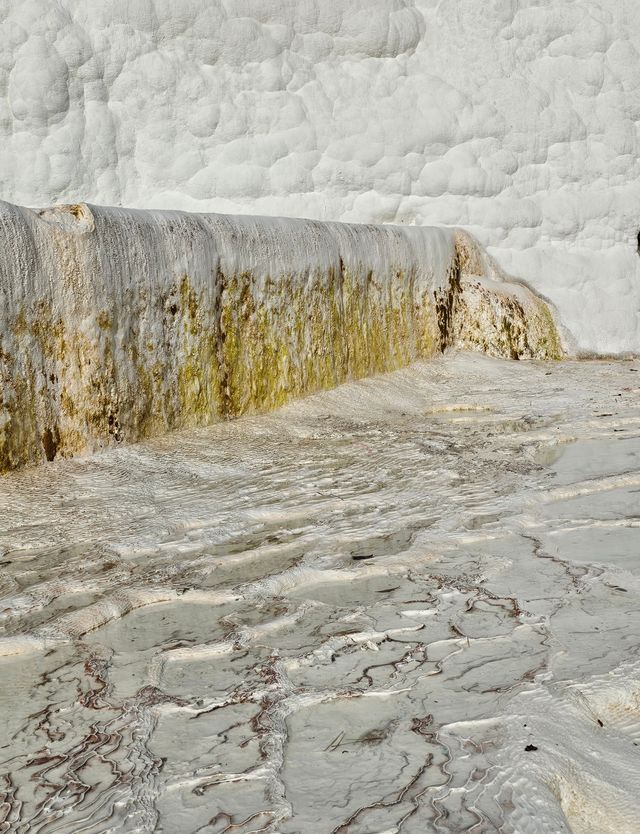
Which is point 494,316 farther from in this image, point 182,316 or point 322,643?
point 322,643

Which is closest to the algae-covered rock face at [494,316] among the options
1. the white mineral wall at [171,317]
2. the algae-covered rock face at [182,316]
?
the algae-covered rock face at [182,316]

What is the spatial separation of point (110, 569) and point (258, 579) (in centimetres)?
35

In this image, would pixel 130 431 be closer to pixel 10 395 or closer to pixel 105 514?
pixel 10 395

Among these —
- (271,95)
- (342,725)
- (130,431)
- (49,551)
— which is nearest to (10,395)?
(130,431)

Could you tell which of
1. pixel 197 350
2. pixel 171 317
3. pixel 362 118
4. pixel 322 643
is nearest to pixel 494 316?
pixel 362 118

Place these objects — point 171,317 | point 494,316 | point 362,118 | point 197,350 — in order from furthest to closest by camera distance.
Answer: point 362,118
point 494,316
point 197,350
point 171,317

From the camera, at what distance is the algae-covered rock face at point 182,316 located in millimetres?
3336

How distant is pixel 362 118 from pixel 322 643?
214 inches

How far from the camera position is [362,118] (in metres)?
6.70

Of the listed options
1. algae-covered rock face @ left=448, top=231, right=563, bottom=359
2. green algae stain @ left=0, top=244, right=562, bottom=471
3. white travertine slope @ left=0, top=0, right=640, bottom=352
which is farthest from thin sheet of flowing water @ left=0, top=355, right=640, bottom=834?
white travertine slope @ left=0, top=0, right=640, bottom=352

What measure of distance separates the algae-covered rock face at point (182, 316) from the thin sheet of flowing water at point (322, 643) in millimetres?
266

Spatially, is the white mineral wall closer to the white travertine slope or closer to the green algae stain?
the green algae stain

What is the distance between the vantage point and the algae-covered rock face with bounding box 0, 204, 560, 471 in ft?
10.9

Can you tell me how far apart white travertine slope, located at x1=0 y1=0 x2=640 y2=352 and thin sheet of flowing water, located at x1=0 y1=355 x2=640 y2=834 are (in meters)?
3.27
